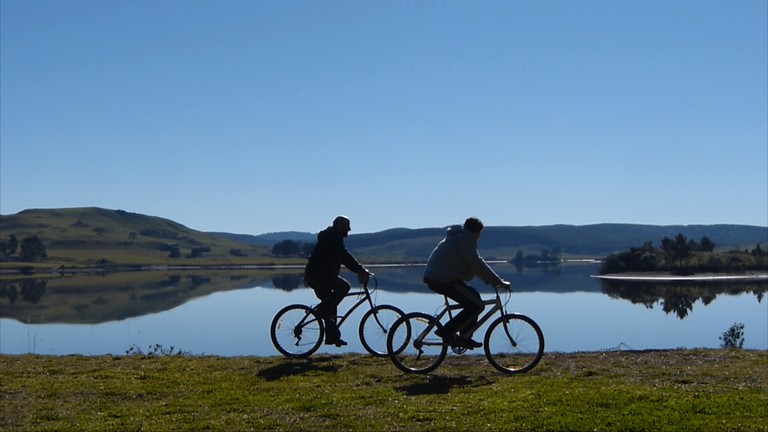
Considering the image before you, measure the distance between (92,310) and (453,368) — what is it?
5400cm

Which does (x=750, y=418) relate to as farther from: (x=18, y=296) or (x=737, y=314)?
(x=18, y=296)

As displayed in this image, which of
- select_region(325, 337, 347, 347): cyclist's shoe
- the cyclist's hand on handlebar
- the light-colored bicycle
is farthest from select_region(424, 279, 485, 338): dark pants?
select_region(325, 337, 347, 347): cyclist's shoe

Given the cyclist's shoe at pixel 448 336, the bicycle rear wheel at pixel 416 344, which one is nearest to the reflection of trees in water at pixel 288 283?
the bicycle rear wheel at pixel 416 344

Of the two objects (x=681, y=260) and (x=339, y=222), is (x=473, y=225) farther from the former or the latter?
(x=681, y=260)

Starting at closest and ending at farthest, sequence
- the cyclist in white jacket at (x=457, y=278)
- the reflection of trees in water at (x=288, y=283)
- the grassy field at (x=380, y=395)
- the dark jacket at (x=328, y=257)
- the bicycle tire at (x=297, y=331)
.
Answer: the grassy field at (x=380, y=395) < the cyclist in white jacket at (x=457, y=278) < the dark jacket at (x=328, y=257) < the bicycle tire at (x=297, y=331) < the reflection of trees in water at (x=288, y=283)

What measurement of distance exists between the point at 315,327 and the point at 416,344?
280 centimetres

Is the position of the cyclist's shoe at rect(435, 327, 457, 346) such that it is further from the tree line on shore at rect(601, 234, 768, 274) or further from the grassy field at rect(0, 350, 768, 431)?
the tree line on shore at rect(601, 234, 768, 274)

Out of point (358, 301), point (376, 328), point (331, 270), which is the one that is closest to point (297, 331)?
point (358, 301)

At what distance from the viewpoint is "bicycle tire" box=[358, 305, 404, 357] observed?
1449 cm

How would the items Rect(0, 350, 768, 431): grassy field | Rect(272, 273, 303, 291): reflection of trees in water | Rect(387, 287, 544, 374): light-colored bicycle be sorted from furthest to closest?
Rect(272, 273, 303, 291): reflection of trees in water < Rect(387, 287, 544, 374): light-colored bicycle < Rect(0, 350, 768, 431): grassy field

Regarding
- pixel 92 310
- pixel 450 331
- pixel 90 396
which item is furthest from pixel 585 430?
pixel 92 310

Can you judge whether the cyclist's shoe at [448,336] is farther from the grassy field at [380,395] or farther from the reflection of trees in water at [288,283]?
the reflection of trees in water at [288,283]

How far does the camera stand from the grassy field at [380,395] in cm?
895

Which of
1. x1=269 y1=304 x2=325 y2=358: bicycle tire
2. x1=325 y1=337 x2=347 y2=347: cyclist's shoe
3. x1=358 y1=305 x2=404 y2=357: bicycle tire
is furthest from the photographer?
x1=269 y1=304 x2=325 y2=358: bicycle tire
